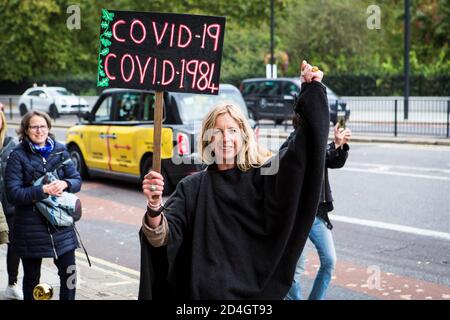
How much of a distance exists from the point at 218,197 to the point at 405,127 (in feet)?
64.6

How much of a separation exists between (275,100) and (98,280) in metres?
19.6

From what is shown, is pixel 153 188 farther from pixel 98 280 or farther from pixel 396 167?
pixel 396 167

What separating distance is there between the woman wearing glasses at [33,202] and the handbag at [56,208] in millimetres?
49

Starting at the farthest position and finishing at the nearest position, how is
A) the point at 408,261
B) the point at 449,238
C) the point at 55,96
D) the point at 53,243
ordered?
the point at 55,96, the point at 449,238, the point at 408,261, the point at 53,243

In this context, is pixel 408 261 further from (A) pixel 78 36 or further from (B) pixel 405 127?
(A) pixel 78 36

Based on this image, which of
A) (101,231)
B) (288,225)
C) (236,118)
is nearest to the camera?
(288,225)

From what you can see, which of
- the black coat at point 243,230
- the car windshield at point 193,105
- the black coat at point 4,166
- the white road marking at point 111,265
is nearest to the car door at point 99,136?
the car windshield at point 193,105

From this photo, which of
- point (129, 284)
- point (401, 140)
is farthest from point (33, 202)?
point (401, 140)

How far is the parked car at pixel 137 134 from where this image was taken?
11.5 m

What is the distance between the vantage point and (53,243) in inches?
218

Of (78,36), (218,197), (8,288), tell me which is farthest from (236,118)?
(78,36)

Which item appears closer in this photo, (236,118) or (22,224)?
(236,118)

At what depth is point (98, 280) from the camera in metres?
6.86

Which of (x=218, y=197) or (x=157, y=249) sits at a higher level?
(x=218, y=197)
